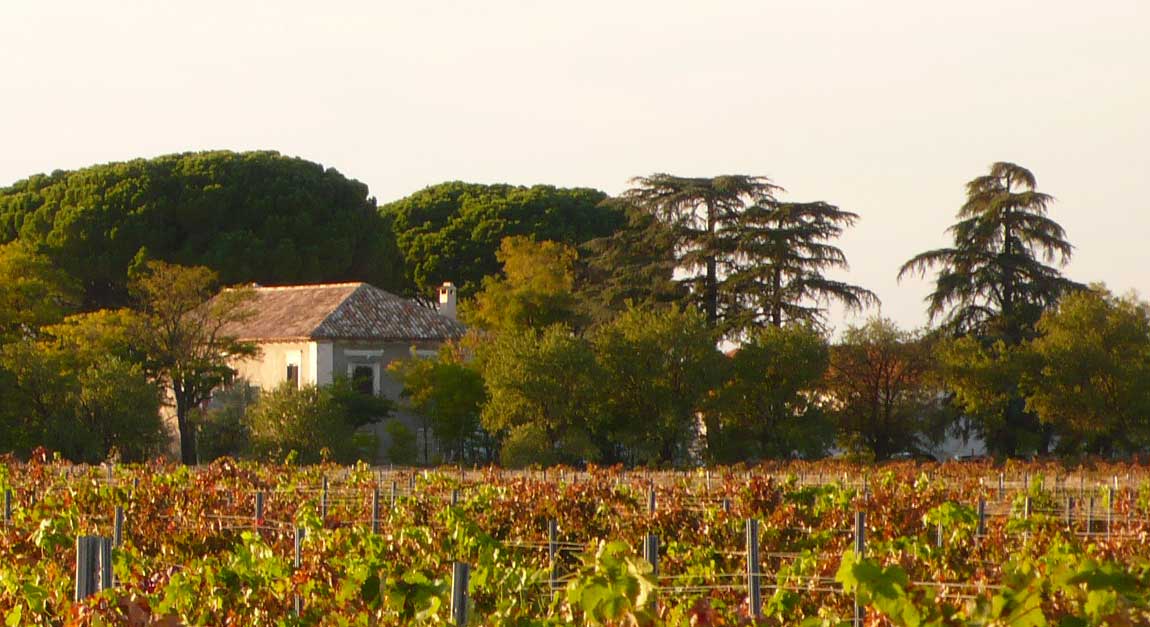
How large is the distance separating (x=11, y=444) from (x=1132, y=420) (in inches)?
926

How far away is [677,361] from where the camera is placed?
39.8m

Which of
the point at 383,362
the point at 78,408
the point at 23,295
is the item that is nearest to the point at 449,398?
the point at 383,362

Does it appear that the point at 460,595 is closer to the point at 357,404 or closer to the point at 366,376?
the point at 357,404

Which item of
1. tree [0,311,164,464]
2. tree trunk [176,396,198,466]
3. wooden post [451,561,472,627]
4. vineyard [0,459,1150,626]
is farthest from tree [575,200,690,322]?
wooden post [451,561,472,627]

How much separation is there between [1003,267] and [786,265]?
504cm

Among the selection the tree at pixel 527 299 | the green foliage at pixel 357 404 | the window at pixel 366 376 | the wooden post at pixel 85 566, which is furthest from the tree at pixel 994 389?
the wooden post at pixel 85 566

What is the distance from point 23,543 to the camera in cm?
1035

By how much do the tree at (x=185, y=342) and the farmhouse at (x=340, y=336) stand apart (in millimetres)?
1541

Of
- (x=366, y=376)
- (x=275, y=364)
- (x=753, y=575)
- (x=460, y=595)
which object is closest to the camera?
(x=460, y=595)

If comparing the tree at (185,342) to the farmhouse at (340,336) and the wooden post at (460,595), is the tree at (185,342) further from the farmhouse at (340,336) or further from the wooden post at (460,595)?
the wooden post at (460,595)

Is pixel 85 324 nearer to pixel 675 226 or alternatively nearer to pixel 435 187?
pixel 675 226

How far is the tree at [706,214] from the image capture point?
4500cm

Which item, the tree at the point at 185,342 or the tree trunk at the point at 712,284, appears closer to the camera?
the tree at the point at 185,342

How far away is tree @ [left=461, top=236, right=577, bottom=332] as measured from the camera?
1797 inches
